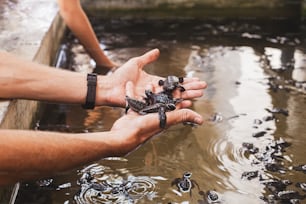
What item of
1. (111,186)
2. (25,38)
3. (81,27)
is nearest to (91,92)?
(111,186)

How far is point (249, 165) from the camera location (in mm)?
3080

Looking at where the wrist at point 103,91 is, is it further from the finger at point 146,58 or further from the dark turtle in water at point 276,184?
the dark turtle in water at point 276,184

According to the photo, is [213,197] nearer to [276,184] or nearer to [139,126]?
[276,184]

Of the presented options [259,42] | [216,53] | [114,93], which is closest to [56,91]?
[114,93]

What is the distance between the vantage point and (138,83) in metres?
3.05

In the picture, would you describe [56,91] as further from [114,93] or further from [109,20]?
[109,20]

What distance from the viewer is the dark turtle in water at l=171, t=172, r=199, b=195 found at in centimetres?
283

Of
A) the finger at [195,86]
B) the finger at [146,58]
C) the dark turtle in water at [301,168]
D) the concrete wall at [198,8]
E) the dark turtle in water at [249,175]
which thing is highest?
the concrete wall at [198,8]

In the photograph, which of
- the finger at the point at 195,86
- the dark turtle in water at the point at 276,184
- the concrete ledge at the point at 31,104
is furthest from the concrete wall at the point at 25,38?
the dark turtle in water at the point at 276,184

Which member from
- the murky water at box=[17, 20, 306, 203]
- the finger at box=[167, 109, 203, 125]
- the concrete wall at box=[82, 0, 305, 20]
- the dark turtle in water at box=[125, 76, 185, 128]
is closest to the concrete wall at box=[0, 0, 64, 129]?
the murky water at box=[17, 20, 306, 203]

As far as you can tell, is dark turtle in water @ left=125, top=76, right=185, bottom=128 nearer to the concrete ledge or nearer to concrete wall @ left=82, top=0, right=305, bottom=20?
the concrete ledge

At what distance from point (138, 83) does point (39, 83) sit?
63 centimetres

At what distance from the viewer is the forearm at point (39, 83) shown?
9.15ft

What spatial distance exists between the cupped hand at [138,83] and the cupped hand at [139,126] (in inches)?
18.1
